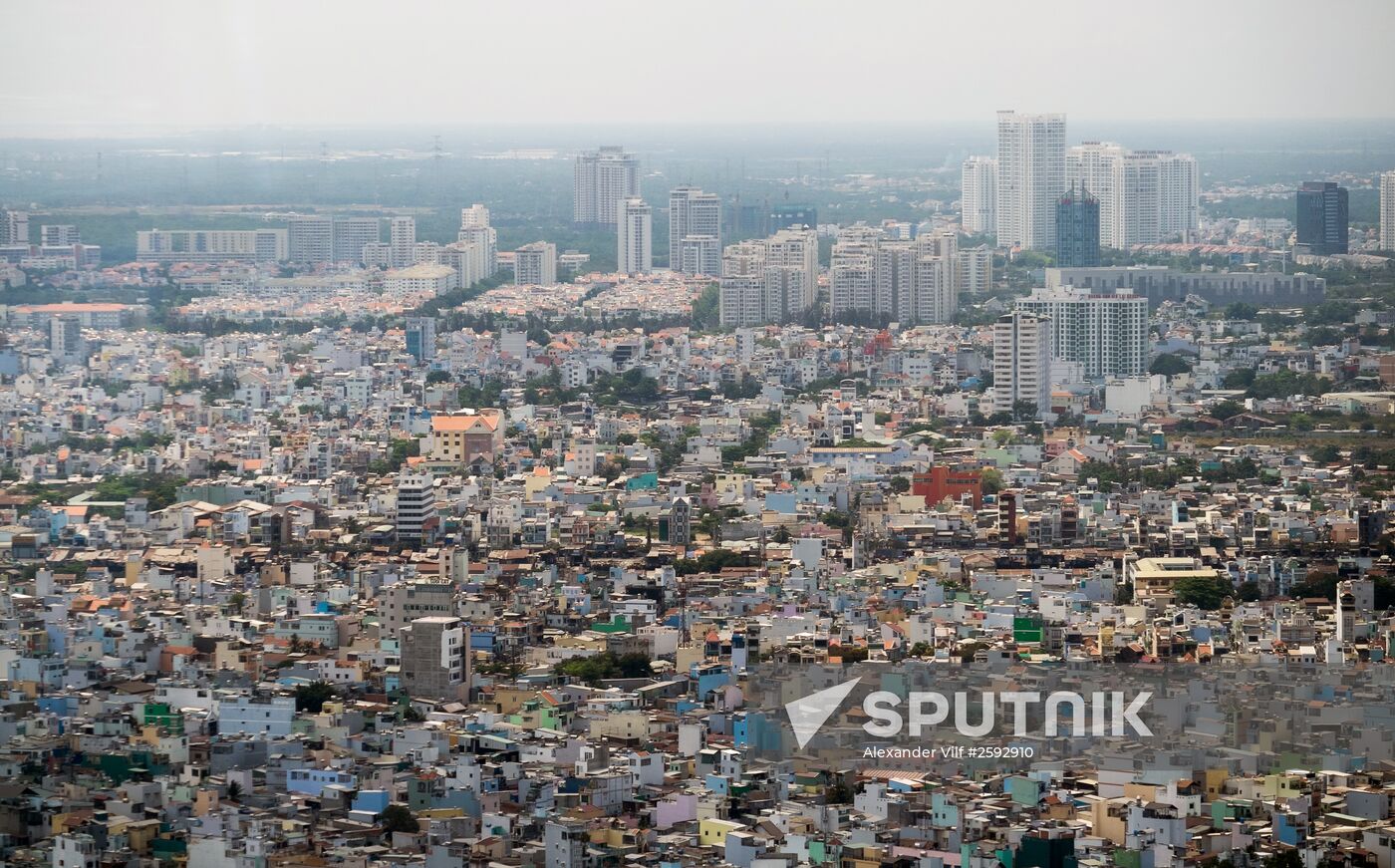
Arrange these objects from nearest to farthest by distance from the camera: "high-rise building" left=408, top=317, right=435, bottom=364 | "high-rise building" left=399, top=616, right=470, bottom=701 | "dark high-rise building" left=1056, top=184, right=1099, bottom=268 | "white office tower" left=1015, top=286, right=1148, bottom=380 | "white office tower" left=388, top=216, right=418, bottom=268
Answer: "high-rise building" left=399, top=616, right=470, bottom=701 < "white office tower" left=1015, top=286, right=1148, bottom=380 < "high-rise building" left=408, top=317, right=435, bottom=364 < "dark high-rise building" left=1056, top=184, right=1099, bottom=268 < "white office tower" left=388, top=216, right=418, bottom=268

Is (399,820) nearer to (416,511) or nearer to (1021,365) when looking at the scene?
(416,511)

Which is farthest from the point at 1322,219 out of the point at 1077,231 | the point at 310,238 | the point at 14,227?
the point at 14,227

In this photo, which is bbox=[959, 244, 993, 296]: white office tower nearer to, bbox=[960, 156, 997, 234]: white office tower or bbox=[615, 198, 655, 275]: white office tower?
bbox=[960, 156, 997, 234]: white office tower

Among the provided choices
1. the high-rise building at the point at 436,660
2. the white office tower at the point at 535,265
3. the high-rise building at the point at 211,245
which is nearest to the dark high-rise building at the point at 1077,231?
the white office tower at the point at 535,265

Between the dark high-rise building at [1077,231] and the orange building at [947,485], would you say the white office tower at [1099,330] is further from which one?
the dark high-rise building at [1077,231]

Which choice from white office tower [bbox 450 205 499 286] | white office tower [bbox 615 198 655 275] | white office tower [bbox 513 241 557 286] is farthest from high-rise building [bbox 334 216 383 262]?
white office tower [bbox 615 198 655 275]
